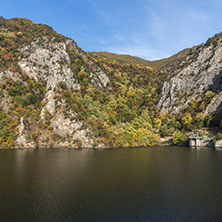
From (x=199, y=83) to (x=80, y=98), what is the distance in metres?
111

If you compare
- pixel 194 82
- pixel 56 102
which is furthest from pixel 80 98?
pixel 194 82

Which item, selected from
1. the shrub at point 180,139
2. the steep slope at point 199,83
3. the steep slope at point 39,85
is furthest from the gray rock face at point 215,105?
the steep slope at point 39,85

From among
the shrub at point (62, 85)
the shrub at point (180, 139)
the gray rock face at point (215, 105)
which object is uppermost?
the shrub at point (62, 85)

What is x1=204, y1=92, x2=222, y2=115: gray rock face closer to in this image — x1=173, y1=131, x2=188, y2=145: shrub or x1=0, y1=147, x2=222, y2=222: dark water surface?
x1=173, y1=131, x2=188, y2=145: shrub

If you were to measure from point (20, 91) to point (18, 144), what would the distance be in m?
40.2

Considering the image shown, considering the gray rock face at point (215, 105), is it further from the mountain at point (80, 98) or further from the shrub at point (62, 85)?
the shrub at point (62, 85)

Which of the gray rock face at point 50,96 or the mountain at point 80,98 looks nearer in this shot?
the gray rock face at point 50,96

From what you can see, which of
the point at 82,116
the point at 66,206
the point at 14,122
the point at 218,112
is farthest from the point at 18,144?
the point at 218,112

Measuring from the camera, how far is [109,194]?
30.0 metres

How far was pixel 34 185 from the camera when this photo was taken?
34062 millimetres

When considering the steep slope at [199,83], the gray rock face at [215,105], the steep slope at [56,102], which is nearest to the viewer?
the steep slope at [56,102]

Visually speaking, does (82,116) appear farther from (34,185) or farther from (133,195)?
(133,195)

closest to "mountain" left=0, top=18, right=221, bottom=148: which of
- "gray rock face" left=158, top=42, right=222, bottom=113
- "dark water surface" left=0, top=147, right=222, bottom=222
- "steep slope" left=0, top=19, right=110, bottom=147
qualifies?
"gray rock face" left=158, top=42, right=222, bottom=113

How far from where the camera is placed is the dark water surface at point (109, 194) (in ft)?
76.3
